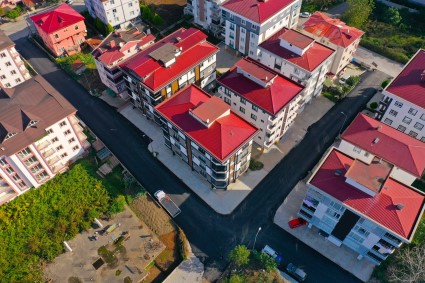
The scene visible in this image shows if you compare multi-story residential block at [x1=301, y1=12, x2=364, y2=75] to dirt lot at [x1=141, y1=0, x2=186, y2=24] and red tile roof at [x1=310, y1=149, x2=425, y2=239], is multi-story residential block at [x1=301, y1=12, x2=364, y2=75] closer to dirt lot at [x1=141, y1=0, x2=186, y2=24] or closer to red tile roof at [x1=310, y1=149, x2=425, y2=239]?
red tile roof at [x1=310, y1=149, x2=425, y2=239]

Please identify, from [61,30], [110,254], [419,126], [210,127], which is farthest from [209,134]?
[61,30]

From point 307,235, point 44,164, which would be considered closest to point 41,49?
point 44,164

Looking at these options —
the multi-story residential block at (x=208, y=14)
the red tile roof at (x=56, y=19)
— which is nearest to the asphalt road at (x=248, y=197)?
the red tile roof at (x=56, y=19)

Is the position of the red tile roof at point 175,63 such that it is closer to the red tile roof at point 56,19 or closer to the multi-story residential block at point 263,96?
the multi-story residential block at point 263,96

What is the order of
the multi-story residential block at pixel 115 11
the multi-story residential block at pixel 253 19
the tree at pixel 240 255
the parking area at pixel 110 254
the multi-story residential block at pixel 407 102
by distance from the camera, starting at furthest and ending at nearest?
the multi-story residential block at pixel 115 11 < the multi-story residential block at pixel 253 19 < the multi-story residential block at pixel 407 102 < the parking area at pixel 110 254 < the tree at pixel 240 255

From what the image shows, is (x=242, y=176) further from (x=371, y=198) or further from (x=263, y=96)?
(x=371, y=198)

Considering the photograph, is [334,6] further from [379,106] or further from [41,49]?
[41,49]

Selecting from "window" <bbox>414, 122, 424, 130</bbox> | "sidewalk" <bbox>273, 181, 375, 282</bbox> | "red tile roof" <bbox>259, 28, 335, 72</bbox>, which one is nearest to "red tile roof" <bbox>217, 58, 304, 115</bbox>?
"red tile roof" <bbox>259, 28, 335, 72</bbox>
